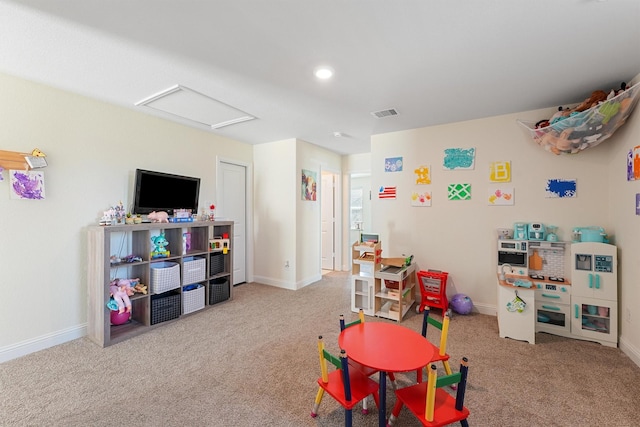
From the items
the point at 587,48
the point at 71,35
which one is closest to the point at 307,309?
the point at 71,35

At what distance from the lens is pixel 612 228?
279 centimetres

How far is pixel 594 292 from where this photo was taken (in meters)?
2.66

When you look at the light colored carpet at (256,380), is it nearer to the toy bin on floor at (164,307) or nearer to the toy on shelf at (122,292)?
the toy bin on floor at (164,307)

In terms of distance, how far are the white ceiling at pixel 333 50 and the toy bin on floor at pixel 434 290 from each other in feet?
Result: 6.55

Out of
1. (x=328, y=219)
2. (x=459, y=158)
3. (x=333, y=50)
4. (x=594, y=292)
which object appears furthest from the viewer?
(x=328, y=219)

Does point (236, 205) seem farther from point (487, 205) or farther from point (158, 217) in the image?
point (487, 205)

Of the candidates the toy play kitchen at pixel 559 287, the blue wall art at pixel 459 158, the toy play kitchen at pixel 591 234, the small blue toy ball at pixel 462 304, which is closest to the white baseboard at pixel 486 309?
the small blue toy ball at pixel 462 304

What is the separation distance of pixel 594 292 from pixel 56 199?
530 cm

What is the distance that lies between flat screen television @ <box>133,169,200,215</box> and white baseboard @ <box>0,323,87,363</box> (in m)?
1.32

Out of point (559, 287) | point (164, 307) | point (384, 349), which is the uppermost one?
point (559, 287)

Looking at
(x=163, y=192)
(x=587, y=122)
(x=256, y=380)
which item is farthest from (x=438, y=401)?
(x=163, y=192)

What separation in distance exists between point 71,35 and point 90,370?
2523 mm

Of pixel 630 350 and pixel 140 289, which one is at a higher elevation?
pixel 140 289

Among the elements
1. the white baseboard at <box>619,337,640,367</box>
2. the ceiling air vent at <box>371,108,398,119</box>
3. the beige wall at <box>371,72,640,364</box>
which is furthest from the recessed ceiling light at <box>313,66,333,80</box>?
the white baseboard at <box>619,337,640,367</box>
